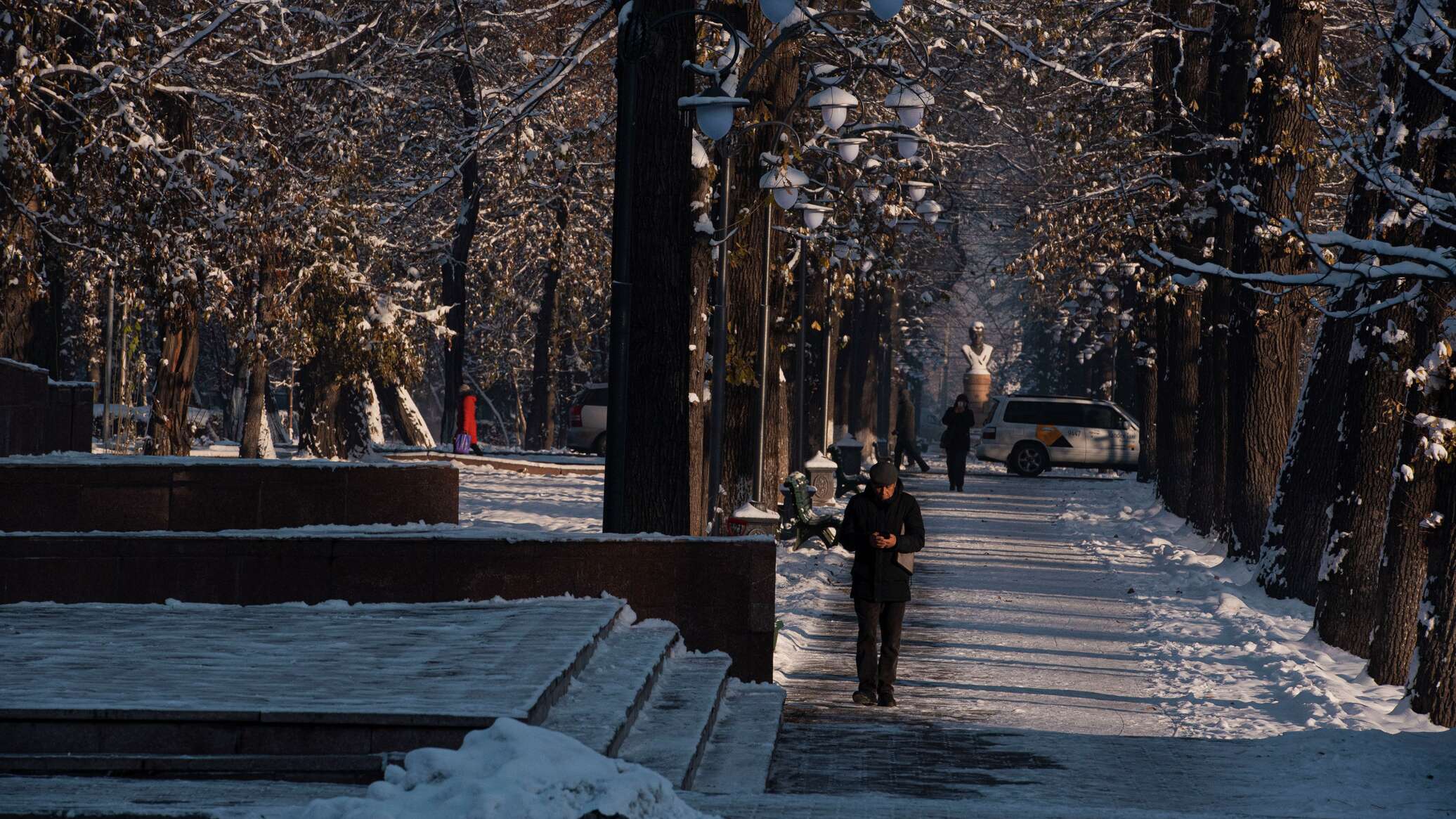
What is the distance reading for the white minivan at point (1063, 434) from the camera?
45625mm

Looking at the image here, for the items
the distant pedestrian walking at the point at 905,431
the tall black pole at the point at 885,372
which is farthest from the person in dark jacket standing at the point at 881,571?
the tall black pole at the point at 885,372

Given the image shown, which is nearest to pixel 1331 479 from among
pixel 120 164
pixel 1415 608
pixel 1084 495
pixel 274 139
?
pixel 1415 608

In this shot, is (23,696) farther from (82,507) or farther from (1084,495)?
(1084,495)

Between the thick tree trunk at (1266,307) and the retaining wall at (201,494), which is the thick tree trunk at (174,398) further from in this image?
the thick tree trunk at (1266,307)

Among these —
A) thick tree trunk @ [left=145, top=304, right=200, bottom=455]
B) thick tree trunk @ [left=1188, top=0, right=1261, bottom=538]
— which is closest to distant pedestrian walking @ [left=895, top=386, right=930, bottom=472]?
thick tree trunk @ [left=1188, top=0, right=1261, bottom=538]

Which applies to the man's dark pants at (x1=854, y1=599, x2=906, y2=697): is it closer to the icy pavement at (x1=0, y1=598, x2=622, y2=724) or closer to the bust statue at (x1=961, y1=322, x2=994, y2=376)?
the icy pavement at (x1=0, y1=598, x2=622, y2=724)

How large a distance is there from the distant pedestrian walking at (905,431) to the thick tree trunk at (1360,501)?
83.3 feet

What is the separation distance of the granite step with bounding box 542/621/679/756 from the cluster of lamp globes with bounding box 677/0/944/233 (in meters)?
4.17

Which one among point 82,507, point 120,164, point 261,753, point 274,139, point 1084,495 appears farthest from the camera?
point 1084,495

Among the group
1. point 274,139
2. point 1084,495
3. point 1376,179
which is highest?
point 274,139

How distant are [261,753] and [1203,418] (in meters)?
20.5

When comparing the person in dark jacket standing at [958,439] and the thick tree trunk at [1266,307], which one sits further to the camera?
the person in dark jacket standing at [958,439]

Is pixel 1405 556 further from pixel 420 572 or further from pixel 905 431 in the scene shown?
pixel 905 431

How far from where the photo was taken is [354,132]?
2638 cm
